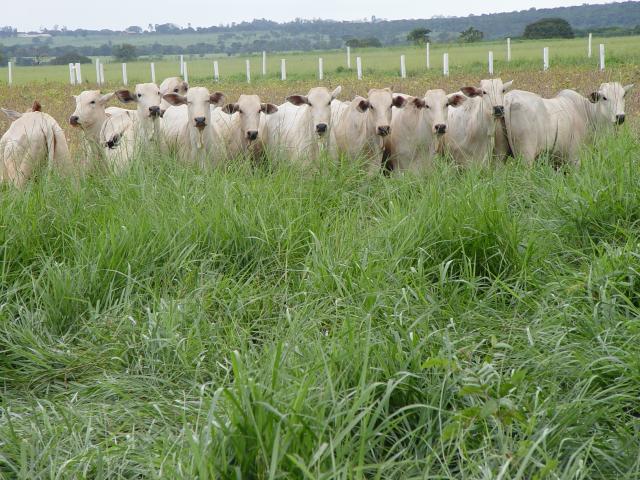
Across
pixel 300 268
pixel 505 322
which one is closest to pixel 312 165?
pixel 300 268

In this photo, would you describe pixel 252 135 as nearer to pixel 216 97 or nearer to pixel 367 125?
pixel 216 97

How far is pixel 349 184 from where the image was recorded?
7238mm

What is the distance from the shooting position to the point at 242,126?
374 inches

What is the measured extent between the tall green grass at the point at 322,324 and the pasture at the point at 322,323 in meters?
0.02

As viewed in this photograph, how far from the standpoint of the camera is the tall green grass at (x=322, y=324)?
3.51 meters

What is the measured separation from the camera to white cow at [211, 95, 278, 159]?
9305mm

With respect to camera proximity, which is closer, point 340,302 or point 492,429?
point 492,429

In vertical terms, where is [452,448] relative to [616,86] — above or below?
below

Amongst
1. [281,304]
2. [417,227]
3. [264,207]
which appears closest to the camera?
[281,304]

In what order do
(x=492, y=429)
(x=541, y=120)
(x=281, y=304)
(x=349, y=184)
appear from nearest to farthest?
(x=492, y=429) → (x=281, y=304) → (x=349, y=184) → (x=541, y=120)

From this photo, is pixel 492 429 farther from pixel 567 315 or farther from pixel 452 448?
pixel 567 315

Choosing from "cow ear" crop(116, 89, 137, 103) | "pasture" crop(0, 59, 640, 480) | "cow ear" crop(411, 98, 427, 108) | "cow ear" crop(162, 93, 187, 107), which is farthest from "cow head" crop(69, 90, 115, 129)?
"cow ear" crop(411, 98, 427, 108)

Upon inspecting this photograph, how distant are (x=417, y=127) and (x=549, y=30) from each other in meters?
55.7

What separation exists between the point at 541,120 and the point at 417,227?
4.12m
